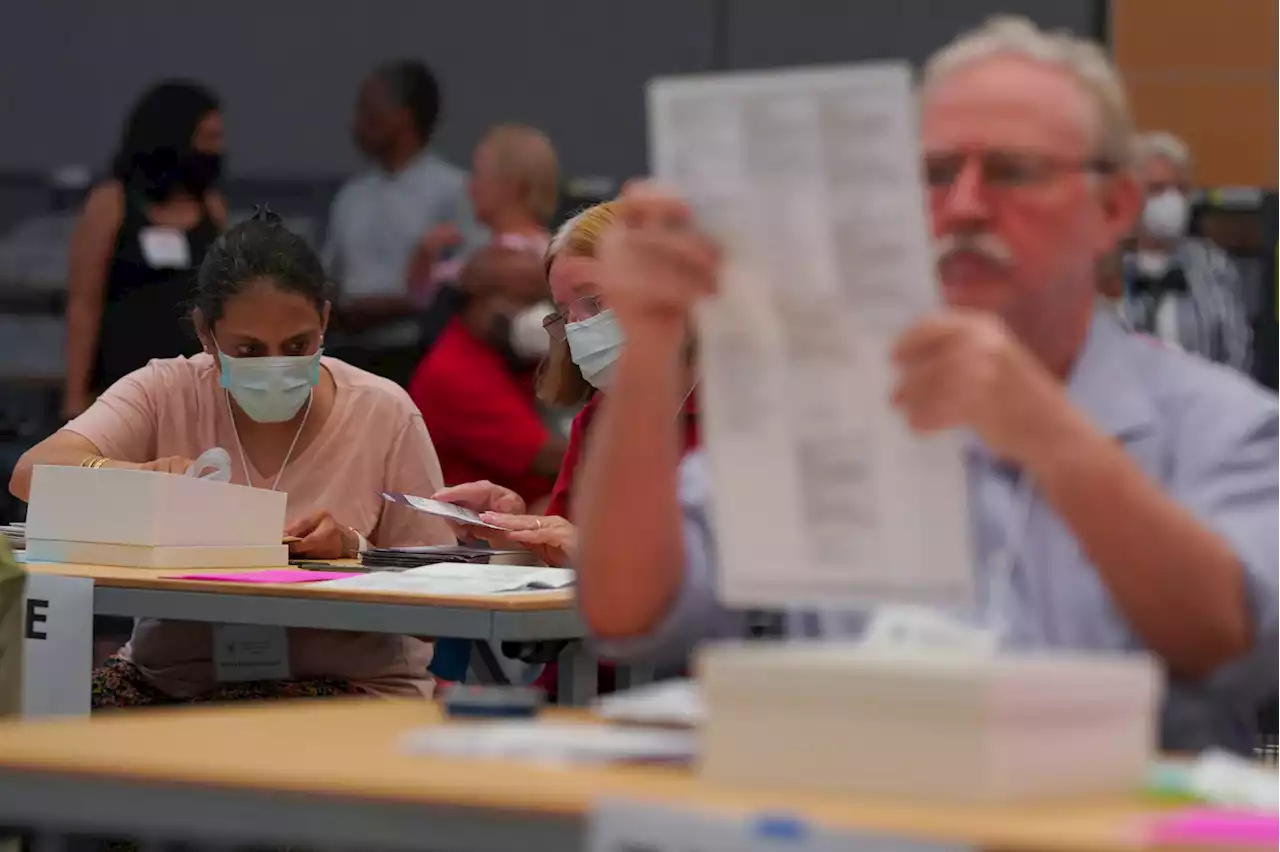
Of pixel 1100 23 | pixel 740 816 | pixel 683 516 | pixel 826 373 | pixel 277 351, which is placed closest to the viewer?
pixel 740 816

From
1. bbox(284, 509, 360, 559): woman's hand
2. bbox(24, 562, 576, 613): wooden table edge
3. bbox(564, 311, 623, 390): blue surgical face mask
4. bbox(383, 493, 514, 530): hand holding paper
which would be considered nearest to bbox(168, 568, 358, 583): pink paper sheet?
bbox(24, 562, 576, 613): wooden table edge

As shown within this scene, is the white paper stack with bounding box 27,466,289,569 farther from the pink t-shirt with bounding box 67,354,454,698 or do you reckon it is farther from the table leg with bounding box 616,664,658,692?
the table leg with bounding box 616,664,658,692

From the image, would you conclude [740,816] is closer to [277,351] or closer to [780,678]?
[780,678]

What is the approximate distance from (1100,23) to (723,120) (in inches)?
296

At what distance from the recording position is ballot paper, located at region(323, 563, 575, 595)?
303 cm

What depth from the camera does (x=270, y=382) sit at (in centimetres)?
376

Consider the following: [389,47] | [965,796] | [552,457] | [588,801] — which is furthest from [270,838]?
[389,47]

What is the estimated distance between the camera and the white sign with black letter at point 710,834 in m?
1.28

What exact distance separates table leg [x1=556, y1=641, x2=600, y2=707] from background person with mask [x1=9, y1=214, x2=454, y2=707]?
781 mm

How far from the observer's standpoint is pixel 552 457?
500cm

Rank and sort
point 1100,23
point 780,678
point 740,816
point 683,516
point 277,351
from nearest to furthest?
point 740,816 → point 780,678 → point 683,516 → point 277,351 → point 1100,23

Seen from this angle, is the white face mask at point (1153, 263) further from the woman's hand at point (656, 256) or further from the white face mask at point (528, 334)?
the woman's hand at point (656, 256)

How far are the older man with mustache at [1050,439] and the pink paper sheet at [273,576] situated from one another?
1296 mm

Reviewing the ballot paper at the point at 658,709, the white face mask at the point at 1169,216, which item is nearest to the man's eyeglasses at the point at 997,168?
the ballot paper at the point at 658,709
